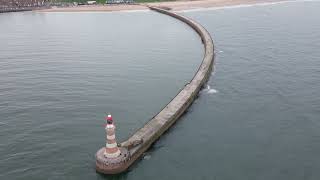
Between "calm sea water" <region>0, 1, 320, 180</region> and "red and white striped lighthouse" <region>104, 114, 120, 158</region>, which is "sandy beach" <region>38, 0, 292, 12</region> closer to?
"calm sea water" <region>0, 1, 320, 180</region>

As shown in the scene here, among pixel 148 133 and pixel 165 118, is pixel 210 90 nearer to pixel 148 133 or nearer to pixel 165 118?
pixel 165 118

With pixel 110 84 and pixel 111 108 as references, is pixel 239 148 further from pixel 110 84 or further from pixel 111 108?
pixel 110 84

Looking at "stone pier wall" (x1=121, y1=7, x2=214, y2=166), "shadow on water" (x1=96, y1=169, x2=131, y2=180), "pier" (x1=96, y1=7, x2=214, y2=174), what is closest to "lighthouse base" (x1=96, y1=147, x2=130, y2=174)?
"pier" (x1=96, y1=7, x2=214, y2=174)

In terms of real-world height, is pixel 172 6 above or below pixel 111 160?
below

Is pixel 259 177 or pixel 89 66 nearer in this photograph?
pixel 259 177

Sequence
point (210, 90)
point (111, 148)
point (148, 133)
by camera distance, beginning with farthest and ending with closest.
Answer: point (210, 90)
point (148, 133)
point (111, 148)

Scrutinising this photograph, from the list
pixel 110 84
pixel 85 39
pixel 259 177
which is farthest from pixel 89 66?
pixel 259 177

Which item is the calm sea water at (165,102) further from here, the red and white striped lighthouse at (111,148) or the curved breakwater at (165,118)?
the red and white striped lighthouse at (111,148)

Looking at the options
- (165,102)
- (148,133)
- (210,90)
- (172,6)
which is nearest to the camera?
(148,133)

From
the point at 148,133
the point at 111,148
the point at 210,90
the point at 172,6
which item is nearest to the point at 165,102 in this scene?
the point at 210,90
